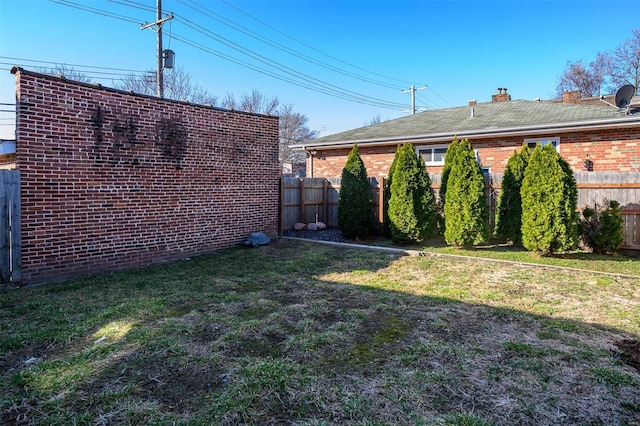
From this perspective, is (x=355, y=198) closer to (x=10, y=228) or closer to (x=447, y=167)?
(x=447, y=167)

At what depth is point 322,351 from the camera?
3285mm

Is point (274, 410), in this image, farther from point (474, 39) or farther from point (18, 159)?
point (474, 39)

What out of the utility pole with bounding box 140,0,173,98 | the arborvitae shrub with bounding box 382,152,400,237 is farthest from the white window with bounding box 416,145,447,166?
the utility pole with bounding box 140,0,173,98

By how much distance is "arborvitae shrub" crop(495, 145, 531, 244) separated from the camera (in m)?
8.48

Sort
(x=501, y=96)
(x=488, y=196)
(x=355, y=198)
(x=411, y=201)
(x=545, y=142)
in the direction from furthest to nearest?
1. (x=501, y=96)
2. (x=545, y=142)
3. (x=355, y=198)
4. (x=488, y=196)
5. (x=411, y=201)

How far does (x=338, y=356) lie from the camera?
3.20 m

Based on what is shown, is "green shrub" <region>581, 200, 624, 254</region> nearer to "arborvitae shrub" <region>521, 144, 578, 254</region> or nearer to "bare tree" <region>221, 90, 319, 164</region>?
"arborvitae shrub" <region>521, 144, 578, 254</region>

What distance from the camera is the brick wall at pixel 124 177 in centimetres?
554

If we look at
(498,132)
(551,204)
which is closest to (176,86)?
(498,132)

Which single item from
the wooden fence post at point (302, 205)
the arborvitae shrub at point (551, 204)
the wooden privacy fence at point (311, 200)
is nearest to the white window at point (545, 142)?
the arborvitae shrub at point (551, 204)

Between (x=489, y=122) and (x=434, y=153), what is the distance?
189 centimetres

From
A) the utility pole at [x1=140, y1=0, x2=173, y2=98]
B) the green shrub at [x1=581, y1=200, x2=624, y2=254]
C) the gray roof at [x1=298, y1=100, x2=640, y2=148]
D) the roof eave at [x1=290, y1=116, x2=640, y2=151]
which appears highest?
the utility pole at [x1=140, y1=0, x2=173, y2=98]

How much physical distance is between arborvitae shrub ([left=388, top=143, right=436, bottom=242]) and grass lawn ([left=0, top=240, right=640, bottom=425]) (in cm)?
324

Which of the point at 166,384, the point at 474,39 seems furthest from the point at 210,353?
the point at 474,39
